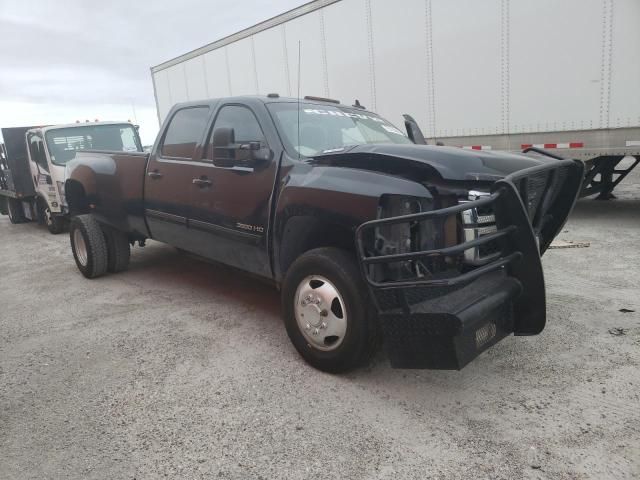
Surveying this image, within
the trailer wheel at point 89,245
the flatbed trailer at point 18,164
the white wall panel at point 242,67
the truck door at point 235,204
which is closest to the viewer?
the truck door at point 235,204

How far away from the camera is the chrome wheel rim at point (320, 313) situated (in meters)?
3.04

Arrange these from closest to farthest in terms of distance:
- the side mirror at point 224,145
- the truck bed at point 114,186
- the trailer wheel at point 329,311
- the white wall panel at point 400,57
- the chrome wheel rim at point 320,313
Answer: the trailer wheel at point 329,311 → the chrome wheel rim at point 320,313 → the side mirror at point 224,145 → the truck bed at point 114,186 → the white wall panel at point 400,57

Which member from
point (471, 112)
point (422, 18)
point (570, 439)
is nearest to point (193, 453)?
point (570, 439)

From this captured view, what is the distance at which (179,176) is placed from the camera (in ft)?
14.8

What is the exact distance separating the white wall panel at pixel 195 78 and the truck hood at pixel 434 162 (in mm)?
10093

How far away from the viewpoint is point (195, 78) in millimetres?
12492

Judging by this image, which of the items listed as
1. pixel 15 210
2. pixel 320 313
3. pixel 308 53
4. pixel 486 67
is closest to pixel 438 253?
pixel 320 313

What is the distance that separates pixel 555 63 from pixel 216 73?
7750 mm

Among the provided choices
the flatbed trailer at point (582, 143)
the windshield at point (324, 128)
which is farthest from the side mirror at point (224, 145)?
the flatbed trailer at point (582, 143)

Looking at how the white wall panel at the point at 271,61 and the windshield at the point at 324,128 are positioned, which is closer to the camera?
the windshield at the point at 324,128

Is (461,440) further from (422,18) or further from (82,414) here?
(422,18)

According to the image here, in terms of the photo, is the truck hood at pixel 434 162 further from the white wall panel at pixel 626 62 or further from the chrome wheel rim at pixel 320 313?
the white wall panel at pixel 626 62

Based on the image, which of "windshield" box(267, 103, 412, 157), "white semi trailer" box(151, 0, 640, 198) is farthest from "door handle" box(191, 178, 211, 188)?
"white semi trailer" box(151, 0, 640, 198)

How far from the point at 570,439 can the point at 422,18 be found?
7.05 metres
